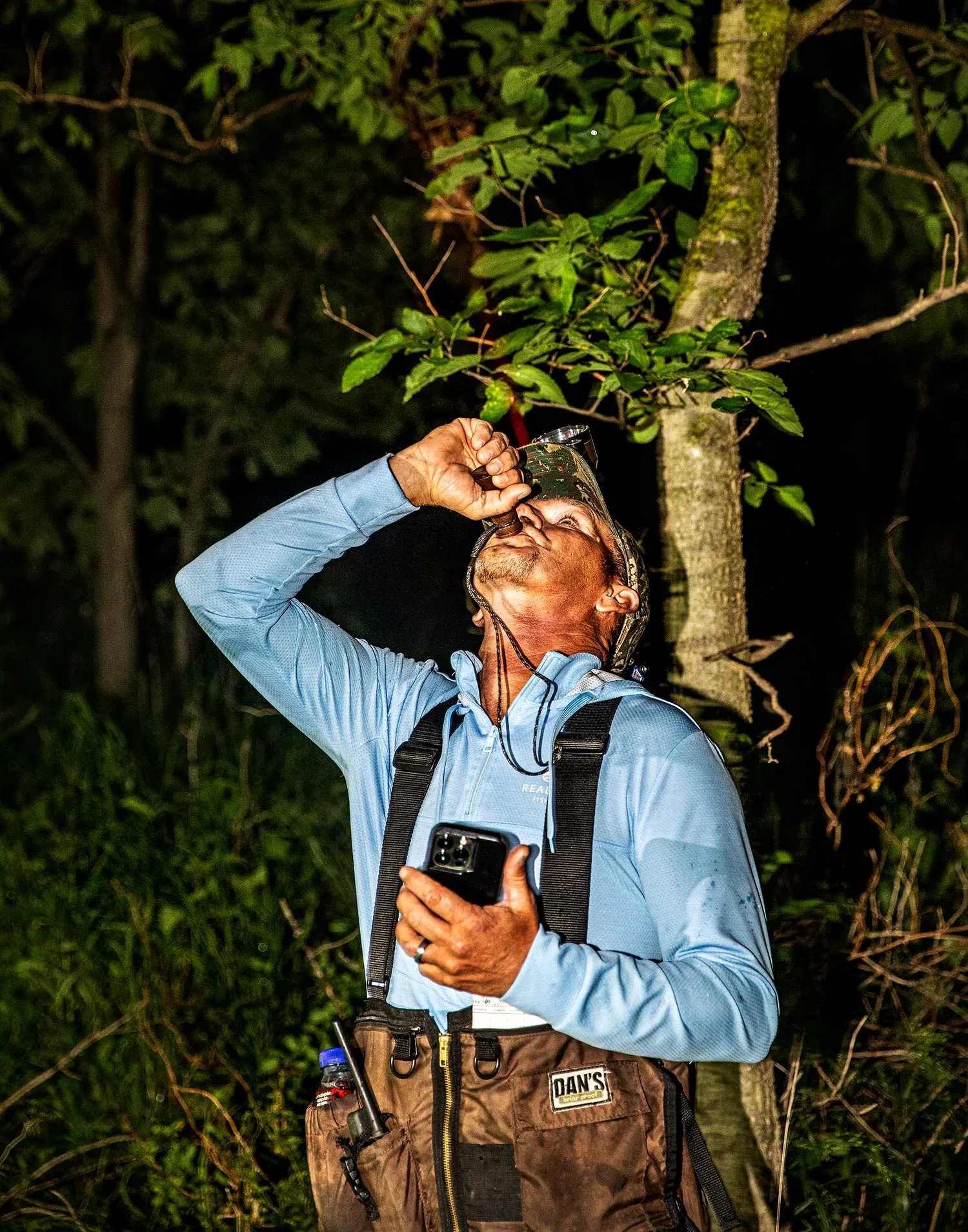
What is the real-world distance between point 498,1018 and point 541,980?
1.01 ft

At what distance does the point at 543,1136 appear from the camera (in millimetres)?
2066

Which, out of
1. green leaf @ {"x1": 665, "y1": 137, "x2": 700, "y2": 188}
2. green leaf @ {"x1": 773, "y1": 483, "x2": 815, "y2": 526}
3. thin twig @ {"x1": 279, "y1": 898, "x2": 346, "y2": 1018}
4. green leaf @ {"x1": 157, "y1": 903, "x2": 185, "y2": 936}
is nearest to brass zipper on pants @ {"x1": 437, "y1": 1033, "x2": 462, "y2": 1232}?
green leaf @ {"x1": 773, "y1": 483, "x2": 815, "y2": 526}

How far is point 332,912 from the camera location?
16.0 feet

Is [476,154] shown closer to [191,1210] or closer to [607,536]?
[607,536]

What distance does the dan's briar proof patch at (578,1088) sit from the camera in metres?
2.07

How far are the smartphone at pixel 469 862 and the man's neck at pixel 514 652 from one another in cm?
53

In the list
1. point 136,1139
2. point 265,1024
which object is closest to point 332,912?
point 265,1024

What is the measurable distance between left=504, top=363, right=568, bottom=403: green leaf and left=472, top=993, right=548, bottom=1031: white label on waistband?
140 cm

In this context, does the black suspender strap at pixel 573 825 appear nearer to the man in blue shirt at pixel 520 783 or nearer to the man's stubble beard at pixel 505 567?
the man in blue shirt at pixel 520 783

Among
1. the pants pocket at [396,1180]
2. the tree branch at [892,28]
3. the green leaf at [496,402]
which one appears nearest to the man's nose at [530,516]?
the green leaf at [496,402]

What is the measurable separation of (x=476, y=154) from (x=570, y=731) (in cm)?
187

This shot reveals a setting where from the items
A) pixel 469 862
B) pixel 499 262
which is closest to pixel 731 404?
pixel 499 262

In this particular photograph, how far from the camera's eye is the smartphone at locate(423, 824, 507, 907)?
1963mm

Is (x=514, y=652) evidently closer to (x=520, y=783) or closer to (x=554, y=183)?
(x=520, y=783)
